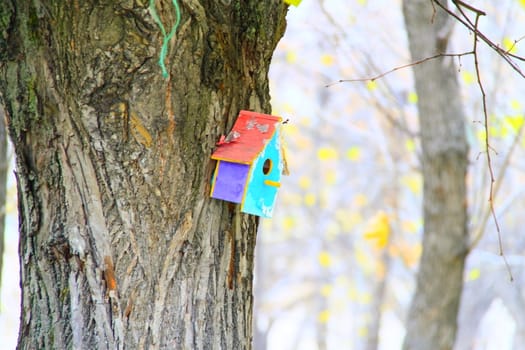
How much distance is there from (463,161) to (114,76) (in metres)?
3.38

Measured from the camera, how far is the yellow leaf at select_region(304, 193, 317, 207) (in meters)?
14.6

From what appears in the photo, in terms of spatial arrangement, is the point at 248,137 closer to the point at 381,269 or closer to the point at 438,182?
the point at 438,182

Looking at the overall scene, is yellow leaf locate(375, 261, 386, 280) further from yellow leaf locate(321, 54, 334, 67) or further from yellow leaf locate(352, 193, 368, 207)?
yellow leaf locate(321, 54, 334, 67)

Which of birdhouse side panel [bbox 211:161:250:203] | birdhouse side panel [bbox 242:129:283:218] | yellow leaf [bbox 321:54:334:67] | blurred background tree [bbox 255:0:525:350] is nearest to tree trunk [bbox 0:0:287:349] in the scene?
birdhouse side panel [bbox 211:161:250:203]

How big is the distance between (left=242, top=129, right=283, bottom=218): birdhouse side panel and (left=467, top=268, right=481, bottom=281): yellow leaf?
576 centimetres

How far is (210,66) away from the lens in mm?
2029

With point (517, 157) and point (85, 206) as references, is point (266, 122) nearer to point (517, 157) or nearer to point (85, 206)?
point (85, 206)

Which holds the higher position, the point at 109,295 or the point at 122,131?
the point at 122,131

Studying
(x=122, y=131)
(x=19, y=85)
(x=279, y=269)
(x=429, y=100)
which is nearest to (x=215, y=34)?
(x=122, y=131)

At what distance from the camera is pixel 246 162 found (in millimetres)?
2057

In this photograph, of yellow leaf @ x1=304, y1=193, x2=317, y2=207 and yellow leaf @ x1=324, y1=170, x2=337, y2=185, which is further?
yellow leaf @ x1=324, y1=170, x2=337, y2=185

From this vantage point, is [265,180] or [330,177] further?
[330,177]

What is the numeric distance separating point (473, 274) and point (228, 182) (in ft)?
20.2

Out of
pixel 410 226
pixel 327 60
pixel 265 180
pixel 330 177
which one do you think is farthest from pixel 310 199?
pixel 265 180
